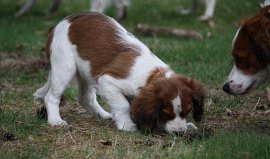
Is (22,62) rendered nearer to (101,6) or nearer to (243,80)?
(101,6)

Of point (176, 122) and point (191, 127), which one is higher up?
point (176, 122)


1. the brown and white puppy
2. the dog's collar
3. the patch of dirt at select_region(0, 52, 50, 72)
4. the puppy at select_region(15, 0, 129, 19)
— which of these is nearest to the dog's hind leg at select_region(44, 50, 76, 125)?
the brown and white puppy

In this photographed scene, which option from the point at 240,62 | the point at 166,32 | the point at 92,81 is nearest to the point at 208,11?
the point at 166,32

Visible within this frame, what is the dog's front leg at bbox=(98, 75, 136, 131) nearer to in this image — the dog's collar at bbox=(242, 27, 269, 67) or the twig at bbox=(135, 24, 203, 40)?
the dog's collar at bbox=(242, 27, 269, 67)

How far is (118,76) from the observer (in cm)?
568

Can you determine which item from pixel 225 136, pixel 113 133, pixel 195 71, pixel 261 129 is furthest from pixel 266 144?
pixel 195 71

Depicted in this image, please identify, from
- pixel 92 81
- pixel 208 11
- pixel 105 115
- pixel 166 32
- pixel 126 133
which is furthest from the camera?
pixel 208 11

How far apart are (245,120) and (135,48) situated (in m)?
1.34

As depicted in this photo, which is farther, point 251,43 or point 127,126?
point 127,126

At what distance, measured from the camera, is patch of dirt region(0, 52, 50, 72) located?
347 inches

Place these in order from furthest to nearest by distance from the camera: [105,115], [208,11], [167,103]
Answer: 1. [208,11]
2. [105,115]
3. [167,103]

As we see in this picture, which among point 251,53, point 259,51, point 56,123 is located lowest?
point 56,123

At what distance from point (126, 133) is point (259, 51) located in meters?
1.36

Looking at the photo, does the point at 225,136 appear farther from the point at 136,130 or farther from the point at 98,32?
the point at 98,32
